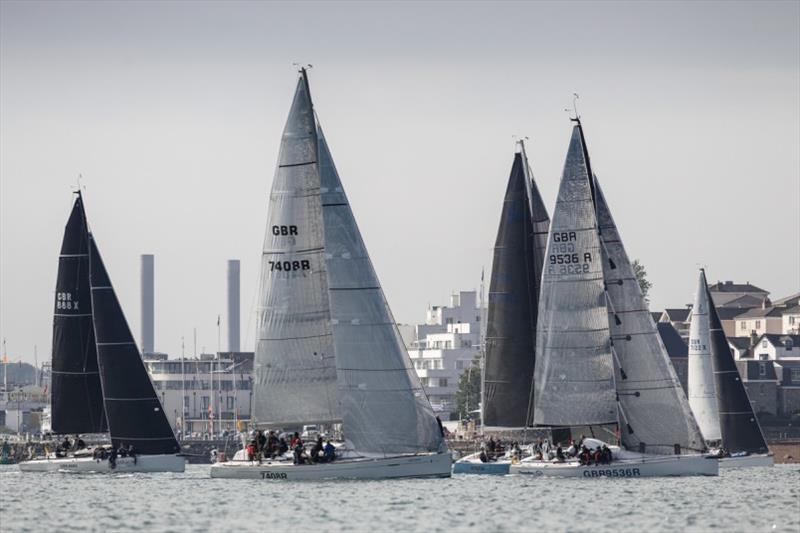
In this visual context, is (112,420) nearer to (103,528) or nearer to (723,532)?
(103,528)

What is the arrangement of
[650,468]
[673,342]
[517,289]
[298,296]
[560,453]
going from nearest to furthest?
1. [298,296]
2. [650,468]
3. [560,453]
4. [517,289]
5. [673,342]

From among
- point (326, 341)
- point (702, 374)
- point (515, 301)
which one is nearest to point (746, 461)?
point (702, 374)

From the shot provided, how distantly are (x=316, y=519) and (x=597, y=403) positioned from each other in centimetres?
2114

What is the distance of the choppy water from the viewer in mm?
53219

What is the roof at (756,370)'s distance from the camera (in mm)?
169250

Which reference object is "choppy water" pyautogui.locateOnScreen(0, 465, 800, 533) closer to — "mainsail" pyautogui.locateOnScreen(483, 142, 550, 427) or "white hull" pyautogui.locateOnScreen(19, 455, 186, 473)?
"white hull" pyautogui.locateOnScreen(19, 455, 186, 473)

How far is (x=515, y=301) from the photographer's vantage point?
8194cm

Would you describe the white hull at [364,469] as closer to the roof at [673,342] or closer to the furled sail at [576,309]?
the furled sail at [576,309]

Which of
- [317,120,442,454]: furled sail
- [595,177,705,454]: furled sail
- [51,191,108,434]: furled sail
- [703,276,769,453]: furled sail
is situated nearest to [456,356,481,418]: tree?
[703,276,769,453]: furled sail

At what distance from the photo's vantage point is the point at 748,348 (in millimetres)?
183375

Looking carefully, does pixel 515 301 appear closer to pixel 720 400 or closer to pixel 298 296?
pixel 298 296

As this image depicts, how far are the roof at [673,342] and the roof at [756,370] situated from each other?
529 cm

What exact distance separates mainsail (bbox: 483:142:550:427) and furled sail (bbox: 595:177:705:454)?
29.0ft

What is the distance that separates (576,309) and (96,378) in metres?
23.5
